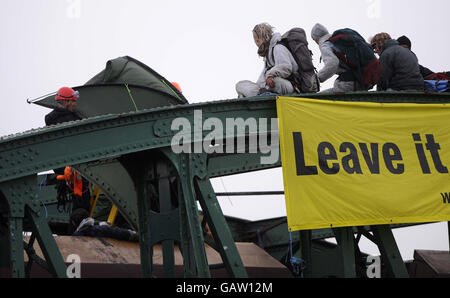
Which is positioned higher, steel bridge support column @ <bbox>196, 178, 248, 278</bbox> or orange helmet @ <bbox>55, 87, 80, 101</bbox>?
orange helmet @ <bbox>55, 87, 80, 101</bbox>

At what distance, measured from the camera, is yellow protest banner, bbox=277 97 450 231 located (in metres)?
10.8

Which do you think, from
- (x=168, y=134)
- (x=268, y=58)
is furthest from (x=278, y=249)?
(x=168, y=134)

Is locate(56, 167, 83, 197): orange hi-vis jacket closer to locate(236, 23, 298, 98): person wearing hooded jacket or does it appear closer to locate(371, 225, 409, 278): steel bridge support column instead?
locate(236, 23, 298, 98): person wearing hooded jacket

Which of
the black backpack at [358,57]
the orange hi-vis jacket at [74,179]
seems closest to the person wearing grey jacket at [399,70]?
the black backpack at [358,57]

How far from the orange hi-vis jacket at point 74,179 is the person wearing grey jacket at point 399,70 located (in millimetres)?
5623

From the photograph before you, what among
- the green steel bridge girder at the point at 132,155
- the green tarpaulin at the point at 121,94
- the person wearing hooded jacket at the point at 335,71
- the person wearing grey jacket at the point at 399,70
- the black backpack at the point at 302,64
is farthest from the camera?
the green tarpaulin at the point at 121,94

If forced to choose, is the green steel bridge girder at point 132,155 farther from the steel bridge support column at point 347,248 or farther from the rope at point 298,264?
the steel bridge support column at point 347,248

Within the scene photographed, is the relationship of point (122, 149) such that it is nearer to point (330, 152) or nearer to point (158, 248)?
point (330, 152)

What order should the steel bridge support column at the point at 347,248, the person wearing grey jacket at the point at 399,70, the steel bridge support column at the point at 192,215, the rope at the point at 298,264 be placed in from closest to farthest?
the steel bridge support column at the point at 192,215 → the steel bridge support column at the point at 347,248 → the rope at the point at 298,264 → the person wearing grey jacket at the point at 399,70

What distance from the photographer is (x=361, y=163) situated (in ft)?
36.5

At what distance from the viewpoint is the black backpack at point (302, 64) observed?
38.8ft

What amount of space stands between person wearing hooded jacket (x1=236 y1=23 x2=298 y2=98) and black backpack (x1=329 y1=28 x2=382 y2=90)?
2.55 feet

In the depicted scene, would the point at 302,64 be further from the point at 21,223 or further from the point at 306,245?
the point at 21,223

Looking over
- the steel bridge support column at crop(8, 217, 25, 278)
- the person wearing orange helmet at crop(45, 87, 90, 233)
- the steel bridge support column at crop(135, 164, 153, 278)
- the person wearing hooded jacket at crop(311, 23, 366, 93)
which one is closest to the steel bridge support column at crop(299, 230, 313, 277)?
the person wearing hooded jacket at crop(311, 23, 366, 93)
